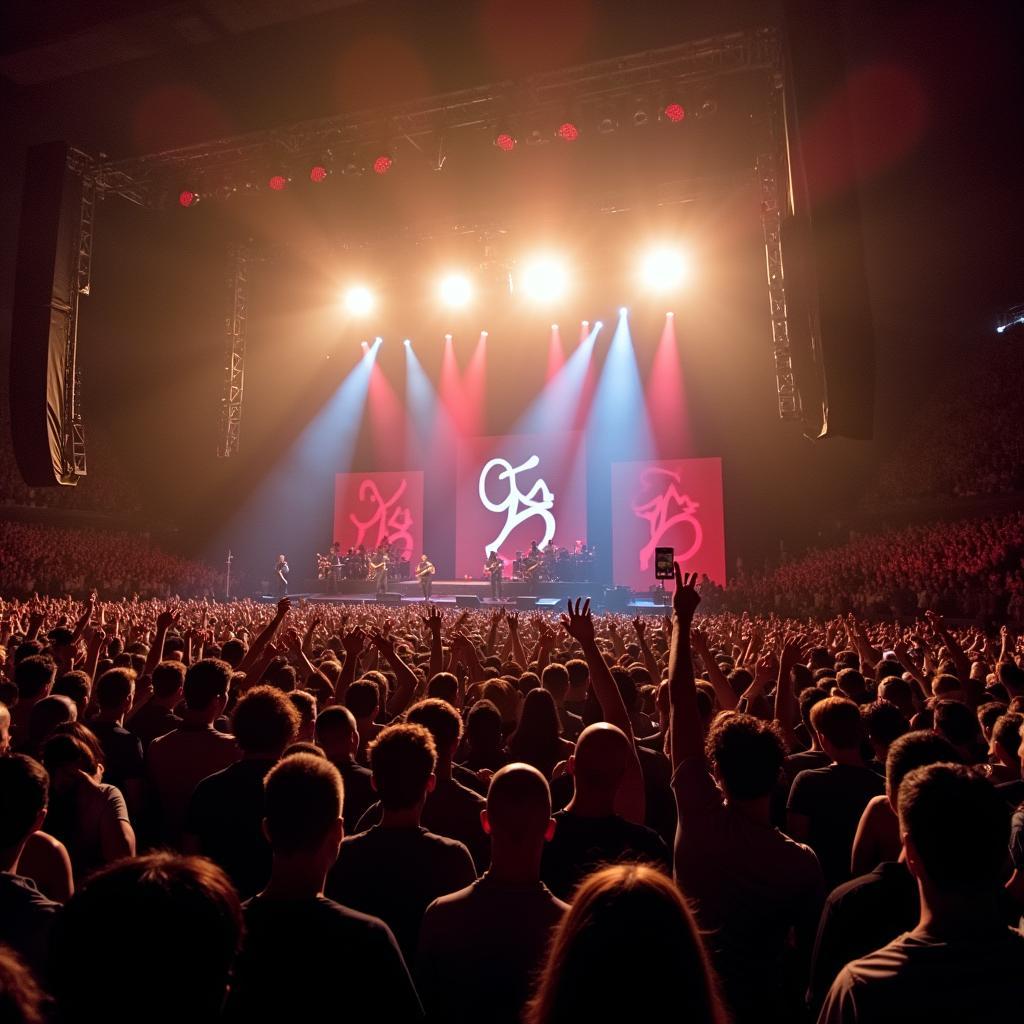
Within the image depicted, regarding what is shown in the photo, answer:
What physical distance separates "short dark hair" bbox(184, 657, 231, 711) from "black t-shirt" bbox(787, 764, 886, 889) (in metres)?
2.47

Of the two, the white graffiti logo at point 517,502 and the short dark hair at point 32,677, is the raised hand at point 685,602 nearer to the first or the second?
the short dark hair at point 32,677

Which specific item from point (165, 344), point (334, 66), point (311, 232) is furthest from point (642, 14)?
point (165, 344)

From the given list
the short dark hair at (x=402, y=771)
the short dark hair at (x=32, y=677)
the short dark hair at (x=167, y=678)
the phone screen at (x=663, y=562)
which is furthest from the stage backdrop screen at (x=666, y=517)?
the short dark hair at (x=402, y=771)

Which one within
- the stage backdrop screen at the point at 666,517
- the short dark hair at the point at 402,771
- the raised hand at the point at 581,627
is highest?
the stage backdrop screen at the point at 666,517

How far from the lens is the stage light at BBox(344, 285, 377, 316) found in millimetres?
21281

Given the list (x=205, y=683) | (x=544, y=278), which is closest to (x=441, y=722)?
(x=205, y=683)

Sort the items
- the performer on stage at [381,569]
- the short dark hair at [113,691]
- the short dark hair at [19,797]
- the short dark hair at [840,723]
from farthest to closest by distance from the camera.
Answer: the performer on stage at [381,569]
the short dark hair at [113,691]
the short dark hair at [840,723]
the short dark hair at [19,797]

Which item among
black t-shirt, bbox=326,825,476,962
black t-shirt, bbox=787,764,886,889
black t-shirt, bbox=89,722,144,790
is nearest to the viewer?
black t-shirt, bbox=326,825,476,962

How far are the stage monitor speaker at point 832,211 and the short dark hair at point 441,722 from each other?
7.28 m

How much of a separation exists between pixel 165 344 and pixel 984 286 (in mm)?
22056

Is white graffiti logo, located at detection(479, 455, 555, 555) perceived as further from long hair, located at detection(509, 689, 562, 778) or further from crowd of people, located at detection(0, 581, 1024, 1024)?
long hair, located at detection(509, 689, 562, 778)

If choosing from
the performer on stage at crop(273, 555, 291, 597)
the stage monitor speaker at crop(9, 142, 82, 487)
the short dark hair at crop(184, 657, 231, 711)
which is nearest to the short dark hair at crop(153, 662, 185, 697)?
the short dark hair at crop(184, 657, 231, 711)

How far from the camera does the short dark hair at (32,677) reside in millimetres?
4168

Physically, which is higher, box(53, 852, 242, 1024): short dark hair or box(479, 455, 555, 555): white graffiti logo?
box(479, 455, 555, 555): white graffiti logo
